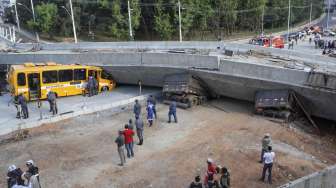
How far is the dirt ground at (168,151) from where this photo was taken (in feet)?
49.4

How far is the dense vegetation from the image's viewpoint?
192 feet

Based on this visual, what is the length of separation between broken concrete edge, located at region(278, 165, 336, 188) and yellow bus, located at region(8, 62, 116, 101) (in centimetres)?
1587

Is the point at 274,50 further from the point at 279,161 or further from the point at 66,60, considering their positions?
the point at 66,60

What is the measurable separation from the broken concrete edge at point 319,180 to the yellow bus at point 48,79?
52.1 ft

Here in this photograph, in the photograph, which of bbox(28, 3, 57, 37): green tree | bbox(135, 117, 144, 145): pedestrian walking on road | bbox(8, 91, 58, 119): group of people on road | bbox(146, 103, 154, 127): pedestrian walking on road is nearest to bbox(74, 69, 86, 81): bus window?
bbox(8, 91, 58, 119): group of people on road

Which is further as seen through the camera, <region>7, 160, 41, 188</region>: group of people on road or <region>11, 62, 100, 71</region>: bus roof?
<region>11, 62, 100, 71</region>: bus roof

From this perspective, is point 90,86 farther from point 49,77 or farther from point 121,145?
point 121,145

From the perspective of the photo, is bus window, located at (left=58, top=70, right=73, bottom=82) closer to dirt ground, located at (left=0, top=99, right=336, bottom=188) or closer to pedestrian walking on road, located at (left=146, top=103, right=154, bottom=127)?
dirt ground, located at (left=0, top=99, right=336, bottom=188)

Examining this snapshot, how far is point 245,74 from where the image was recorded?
70.7 feet

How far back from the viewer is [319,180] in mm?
11484

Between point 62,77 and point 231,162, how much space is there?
11.9m

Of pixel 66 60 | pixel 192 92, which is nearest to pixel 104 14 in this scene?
pixel 66 60

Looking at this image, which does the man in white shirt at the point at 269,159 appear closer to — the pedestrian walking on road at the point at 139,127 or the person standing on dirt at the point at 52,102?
the pedestrian walking on road at the point at 139,127

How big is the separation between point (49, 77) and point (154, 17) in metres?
37.6
